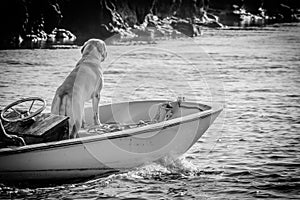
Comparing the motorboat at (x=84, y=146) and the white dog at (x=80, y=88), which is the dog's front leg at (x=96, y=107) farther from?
the motorboat at (x=84, y=146)

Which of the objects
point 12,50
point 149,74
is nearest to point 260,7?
point 12,50

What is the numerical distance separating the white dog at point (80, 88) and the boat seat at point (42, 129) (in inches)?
22.0

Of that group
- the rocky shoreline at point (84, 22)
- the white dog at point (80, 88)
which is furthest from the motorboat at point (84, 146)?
the rocky shoreline at point (84, 22)

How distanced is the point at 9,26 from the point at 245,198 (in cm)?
3556

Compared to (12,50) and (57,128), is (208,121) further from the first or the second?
(12,50)

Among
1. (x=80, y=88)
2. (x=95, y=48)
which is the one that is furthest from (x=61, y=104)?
(x=95, y=48)

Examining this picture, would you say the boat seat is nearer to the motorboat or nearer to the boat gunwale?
the motorboat

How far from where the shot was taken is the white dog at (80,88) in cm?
1109

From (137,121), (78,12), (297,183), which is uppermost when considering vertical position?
(78,12)

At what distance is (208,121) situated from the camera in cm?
1231

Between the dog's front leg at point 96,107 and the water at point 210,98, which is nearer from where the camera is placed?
the water at point 210,98

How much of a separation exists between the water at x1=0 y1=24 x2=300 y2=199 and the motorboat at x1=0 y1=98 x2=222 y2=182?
0.30m

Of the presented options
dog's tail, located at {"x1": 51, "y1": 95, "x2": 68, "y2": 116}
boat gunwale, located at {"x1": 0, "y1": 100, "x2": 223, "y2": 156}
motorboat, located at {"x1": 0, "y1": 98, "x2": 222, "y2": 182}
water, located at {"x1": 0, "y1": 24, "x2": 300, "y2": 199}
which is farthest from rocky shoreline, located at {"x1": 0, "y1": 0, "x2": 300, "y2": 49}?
boat gunwale, located at {"x1": 0, "y1": 100, "x2": 223, "y2": 156}

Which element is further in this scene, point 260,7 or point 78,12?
point 260,7
